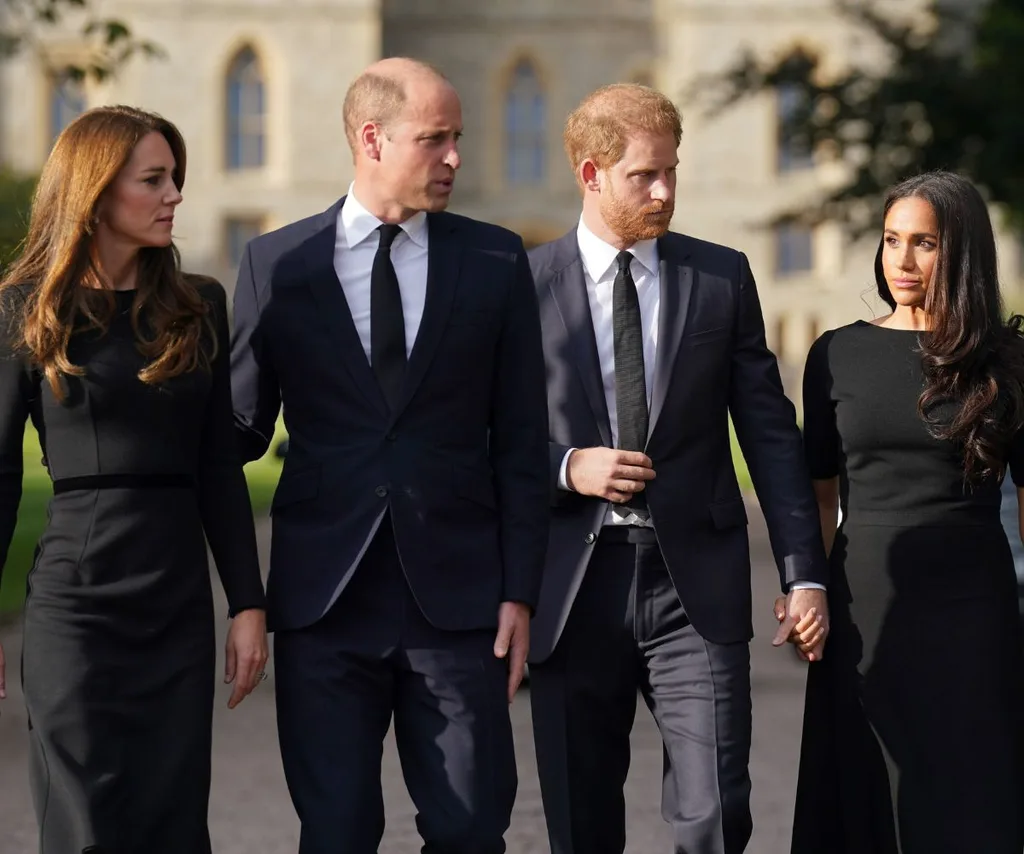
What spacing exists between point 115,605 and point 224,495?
0.41 m

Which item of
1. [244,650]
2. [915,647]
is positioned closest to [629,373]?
[915,647]

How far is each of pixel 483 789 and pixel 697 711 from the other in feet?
2.36

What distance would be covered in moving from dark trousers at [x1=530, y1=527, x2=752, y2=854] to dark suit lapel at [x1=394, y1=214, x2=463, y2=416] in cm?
80

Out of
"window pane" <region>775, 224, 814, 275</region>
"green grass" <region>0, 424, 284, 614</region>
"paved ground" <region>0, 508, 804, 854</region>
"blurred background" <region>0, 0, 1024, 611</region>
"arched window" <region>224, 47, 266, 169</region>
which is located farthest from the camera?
"arched window" <region>224, 47, 266, 169</region>

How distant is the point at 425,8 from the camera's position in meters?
50.7

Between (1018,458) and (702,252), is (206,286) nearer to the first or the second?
(702,252)

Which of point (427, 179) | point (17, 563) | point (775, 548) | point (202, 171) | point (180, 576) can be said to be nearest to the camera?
point (180, 576)

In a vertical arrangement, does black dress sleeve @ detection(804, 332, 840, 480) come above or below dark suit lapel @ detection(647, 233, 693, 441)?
below

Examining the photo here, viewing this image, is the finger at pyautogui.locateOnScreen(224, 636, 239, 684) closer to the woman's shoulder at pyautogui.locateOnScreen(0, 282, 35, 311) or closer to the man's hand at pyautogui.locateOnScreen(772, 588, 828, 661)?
the woman's shoulder at pyautogui.locateOnScreen(0, 282, 35, 311)

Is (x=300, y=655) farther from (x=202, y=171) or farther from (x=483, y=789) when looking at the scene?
(x=202, y=171)

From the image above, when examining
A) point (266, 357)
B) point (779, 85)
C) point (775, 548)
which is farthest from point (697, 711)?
point (779, 85)

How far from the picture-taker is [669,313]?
5.45 m

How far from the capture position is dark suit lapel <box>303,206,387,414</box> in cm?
488

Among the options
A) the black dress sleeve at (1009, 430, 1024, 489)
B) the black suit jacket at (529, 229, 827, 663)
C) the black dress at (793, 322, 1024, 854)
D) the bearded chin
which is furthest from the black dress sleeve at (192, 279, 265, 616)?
the black dress sleeve at (1009, 430, 1024, 489)
